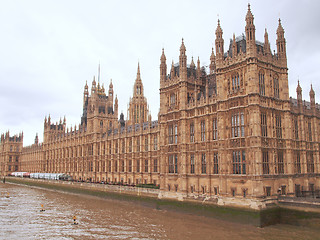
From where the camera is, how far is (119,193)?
62.3m

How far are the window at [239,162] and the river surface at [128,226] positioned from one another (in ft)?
22.4

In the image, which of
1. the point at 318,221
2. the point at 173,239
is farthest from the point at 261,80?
the point at 173,239

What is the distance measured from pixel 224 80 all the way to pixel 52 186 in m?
73.4

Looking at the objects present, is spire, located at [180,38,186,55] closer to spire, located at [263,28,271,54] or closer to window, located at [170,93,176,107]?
window, located at [170,93,176,107]

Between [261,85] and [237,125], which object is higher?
[261,85]

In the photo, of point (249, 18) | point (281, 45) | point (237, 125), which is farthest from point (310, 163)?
point (249, 18)

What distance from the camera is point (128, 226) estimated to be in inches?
1517

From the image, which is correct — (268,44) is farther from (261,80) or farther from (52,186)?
(52,186)

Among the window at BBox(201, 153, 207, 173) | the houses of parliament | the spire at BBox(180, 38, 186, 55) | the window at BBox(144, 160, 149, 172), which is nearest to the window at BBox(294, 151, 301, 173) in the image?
the houses of parliament

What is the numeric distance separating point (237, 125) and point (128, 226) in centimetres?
1975

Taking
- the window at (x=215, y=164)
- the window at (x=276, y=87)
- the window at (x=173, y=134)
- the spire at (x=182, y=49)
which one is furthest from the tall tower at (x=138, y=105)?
the window at (x=276, y=87)

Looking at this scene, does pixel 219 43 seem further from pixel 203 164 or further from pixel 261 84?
pixel 203 164

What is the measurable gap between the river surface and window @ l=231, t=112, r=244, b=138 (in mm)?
11649

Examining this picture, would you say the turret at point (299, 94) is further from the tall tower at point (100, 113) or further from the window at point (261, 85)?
the tall tower at point (100, 113)
